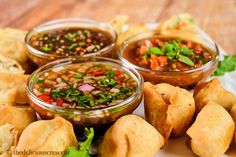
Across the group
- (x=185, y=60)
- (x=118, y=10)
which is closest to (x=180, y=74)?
(x=185, y=60)

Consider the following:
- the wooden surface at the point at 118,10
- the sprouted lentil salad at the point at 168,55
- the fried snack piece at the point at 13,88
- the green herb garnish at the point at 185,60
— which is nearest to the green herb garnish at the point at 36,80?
the fried snack piece at the point at 13,88

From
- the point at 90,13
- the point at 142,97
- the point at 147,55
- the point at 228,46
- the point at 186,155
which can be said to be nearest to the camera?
the point at 186,155

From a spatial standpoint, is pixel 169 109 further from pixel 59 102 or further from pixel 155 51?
pixel 155 51

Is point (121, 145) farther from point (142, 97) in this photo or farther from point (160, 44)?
point (160, 44)

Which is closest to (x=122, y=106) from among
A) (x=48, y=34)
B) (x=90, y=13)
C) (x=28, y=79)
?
(x=28, y=79)

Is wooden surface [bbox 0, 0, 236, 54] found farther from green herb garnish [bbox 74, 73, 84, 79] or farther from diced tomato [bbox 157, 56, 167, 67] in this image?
green herb garnish [bbox 74, 73, 84, 79]

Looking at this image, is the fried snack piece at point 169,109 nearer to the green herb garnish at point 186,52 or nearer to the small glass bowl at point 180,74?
the small glass bowl at point 180,74

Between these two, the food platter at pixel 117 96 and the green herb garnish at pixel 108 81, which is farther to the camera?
the green herb garnish at pixel 108 81
